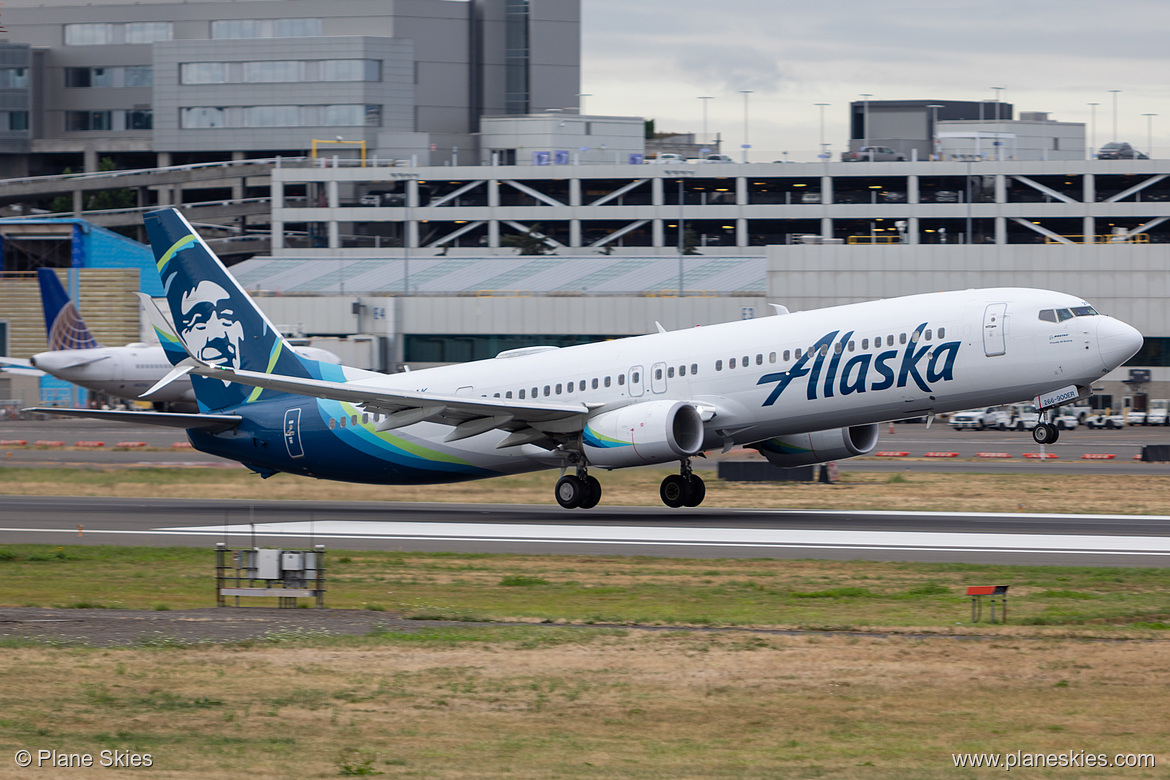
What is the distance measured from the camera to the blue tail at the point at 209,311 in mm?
37750

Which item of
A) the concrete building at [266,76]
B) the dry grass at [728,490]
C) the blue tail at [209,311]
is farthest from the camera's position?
the concrete building at [266,76]

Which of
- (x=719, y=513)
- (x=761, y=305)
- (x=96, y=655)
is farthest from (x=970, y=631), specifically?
(x=761, y=305)

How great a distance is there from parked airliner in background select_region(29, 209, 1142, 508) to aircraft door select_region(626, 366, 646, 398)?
36 millimetres

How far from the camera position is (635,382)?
34844 millimetres

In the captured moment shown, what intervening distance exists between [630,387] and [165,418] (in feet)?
40.0

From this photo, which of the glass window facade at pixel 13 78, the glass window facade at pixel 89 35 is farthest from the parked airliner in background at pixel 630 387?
the glass window facade at pixel 89 35

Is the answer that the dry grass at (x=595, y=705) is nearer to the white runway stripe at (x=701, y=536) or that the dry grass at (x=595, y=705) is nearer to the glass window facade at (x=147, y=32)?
the white runway stripe at (x=701, y=536)

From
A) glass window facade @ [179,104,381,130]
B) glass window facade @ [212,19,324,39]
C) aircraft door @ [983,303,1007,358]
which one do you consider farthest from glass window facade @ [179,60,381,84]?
aircraft door @ [983,303,1007,358]

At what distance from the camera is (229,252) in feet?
437

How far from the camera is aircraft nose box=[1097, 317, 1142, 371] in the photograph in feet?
98.4

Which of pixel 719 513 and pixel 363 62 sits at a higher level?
pixel 363 62

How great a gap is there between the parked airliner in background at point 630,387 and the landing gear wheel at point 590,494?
41mm

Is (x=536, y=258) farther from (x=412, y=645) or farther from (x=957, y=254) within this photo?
(x=412, y=645)

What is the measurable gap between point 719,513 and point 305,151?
380 ft
